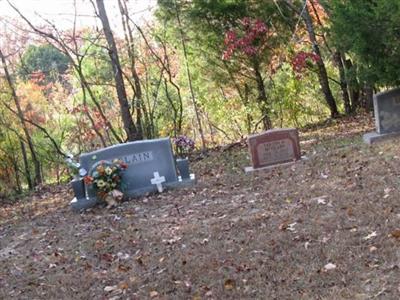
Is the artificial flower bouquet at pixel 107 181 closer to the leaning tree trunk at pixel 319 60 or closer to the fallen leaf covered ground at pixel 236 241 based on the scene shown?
the fallen leaf covered ground at pixel 236 241

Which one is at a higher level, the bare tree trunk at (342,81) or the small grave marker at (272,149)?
the bare tree trunk at (342,81)

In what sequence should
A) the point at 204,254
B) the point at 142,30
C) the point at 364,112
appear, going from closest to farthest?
the point at 204,254
the point at 364,112
the point at 142,30

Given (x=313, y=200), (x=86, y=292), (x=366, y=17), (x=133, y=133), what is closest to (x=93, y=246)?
(x=86, y=292)

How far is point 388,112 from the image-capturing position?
9.38 meters

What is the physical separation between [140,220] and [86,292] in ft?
7.97

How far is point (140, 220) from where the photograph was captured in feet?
23.7

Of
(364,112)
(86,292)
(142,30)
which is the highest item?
(142,30)

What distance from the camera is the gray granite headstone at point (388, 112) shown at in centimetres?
936

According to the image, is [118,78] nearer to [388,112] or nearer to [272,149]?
[272,149]

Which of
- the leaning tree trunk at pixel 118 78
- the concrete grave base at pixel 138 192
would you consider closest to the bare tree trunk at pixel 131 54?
the leaning tree trunk at pixel 118 78

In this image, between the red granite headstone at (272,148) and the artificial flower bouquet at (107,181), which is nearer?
the artificial flower bouquet at (107,181)

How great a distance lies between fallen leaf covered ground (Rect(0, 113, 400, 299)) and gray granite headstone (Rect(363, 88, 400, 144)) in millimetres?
579

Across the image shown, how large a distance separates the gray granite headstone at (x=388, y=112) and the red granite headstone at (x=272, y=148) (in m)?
1.33

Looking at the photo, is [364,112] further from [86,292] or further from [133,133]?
[86,292]
